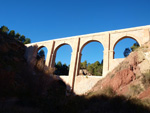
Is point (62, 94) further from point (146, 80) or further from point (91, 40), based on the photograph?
point (91, 40)

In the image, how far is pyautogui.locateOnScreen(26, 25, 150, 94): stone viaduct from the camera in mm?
11891

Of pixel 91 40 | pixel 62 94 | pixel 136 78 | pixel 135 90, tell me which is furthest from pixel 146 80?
pixel 91 40

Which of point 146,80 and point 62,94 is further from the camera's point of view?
point 62,94

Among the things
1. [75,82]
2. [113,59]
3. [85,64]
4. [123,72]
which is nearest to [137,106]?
[123,72]

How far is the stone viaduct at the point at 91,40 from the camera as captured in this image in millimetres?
11891

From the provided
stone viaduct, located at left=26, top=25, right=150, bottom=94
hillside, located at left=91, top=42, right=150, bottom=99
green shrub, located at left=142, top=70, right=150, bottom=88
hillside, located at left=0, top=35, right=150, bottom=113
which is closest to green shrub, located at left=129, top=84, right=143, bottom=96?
hillside, located at left=91, top=42, right=150, bottom=99

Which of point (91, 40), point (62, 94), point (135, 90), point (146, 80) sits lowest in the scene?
point (62, 94)

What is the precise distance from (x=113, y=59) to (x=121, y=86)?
554cm

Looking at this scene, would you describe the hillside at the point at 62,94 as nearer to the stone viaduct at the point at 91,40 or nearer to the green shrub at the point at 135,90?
the green shrub at the point at 135,90

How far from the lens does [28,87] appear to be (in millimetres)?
11641

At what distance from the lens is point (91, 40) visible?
14258 mm

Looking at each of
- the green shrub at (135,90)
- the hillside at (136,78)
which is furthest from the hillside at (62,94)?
the green shrub at (135,90)

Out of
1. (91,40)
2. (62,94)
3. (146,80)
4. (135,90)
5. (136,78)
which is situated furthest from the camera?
(91,40)

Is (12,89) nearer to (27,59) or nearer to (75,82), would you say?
(75,82)
